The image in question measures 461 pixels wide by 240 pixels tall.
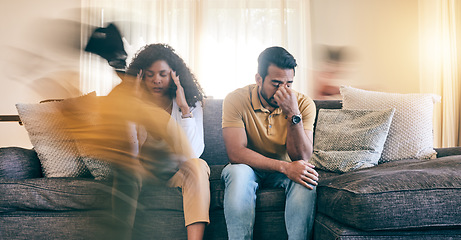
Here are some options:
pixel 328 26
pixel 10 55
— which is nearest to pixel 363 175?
pixel 10 55

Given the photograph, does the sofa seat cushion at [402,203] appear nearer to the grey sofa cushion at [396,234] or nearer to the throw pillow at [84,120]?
the grey sofa cushion at [396,234]

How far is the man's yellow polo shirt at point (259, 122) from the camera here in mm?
Result: 1784

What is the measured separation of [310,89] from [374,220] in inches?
120

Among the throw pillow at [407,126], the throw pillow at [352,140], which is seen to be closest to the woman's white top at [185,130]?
the throw pillow at [352,140]

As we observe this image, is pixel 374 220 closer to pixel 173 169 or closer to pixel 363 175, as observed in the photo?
pixel 363 175

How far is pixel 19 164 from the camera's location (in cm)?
181

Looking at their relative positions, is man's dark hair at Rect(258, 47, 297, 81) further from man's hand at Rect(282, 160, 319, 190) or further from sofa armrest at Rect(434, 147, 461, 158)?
sofa armrest at Rect(434, 147, 461, 158)

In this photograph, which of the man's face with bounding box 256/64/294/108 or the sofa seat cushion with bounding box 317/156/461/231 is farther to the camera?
the man's face with bounding box 256/64/294/108

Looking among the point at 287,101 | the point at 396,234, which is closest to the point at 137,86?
the point at 396,234

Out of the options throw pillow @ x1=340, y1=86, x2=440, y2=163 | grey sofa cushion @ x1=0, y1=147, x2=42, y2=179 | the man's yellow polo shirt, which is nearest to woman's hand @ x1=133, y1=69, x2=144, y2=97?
the man's yellow polo shirt

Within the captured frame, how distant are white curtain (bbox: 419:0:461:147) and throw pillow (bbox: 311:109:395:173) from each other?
1822 mm

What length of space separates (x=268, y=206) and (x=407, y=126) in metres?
0.98

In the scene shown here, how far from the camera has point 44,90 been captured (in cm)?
53

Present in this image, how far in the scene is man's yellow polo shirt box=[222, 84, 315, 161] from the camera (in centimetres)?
178
